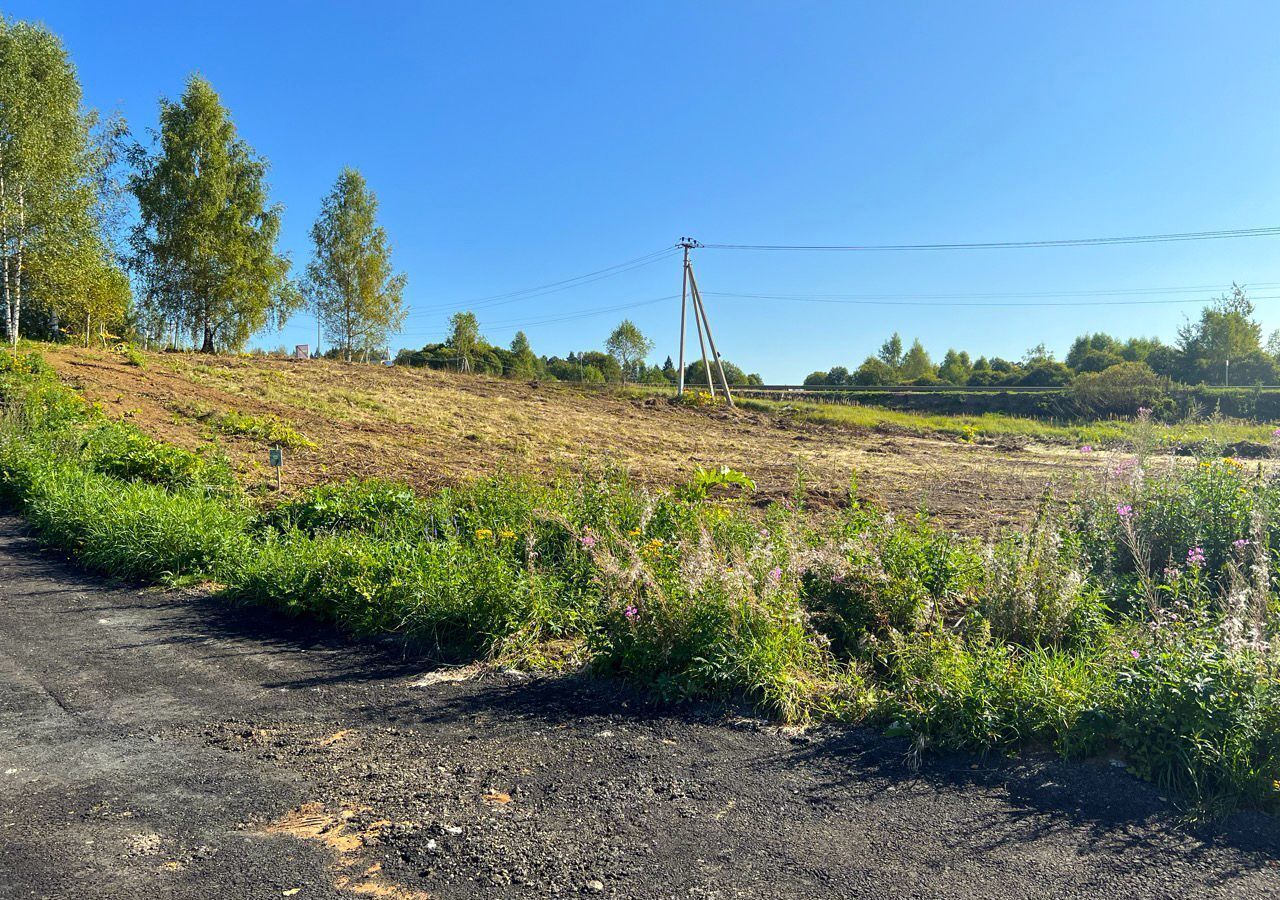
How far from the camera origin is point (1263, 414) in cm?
3086

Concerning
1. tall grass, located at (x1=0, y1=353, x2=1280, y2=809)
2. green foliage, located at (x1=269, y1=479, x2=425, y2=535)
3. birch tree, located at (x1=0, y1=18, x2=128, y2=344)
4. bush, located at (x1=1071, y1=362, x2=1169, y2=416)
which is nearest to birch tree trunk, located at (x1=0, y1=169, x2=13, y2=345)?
birch tree, located at (x1=0, y1=18, x2=128, y2=344)

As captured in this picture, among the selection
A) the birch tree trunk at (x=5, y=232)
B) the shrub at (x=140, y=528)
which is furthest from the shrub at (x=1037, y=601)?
the birch tree trunk at (x=5, y=232)

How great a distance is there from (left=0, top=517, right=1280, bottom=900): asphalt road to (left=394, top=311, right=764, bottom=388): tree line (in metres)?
41.0

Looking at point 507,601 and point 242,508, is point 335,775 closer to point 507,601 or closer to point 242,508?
point 507,601

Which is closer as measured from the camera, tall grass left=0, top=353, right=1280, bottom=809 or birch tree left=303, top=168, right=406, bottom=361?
tall grass left=0, top=353, right=1280, bottom=809

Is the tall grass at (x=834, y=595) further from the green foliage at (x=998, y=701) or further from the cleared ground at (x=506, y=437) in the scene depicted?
A: the cleared ground at (x=506, y=437)

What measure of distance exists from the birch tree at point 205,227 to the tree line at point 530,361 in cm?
1498

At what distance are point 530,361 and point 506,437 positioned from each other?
153 feet

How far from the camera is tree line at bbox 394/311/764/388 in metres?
50.3

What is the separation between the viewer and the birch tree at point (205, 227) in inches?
1125

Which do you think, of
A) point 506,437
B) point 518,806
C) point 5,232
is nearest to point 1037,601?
point 518,806

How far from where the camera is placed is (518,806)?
3.24 m

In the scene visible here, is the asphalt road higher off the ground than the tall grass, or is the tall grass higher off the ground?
the tall grass

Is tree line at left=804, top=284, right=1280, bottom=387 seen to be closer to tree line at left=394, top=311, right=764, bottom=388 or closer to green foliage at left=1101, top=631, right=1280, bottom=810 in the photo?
tree line at left=394, top=311, right=764, bottom=388
